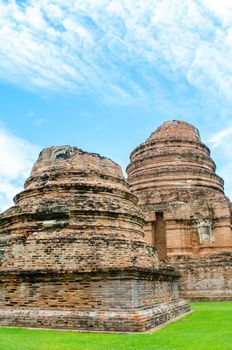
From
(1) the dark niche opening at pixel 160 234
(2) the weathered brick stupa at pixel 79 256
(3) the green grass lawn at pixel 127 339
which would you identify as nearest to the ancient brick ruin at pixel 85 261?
(2) the weathered brick stupa at pixel 79 256

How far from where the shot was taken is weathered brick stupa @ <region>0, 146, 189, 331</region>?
31.0ft

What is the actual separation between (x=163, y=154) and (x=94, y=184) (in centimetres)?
1365

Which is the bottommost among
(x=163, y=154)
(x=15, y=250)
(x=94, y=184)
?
(x=15, y=250)

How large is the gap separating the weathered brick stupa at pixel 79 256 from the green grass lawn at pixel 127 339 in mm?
604

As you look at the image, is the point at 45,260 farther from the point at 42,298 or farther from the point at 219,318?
the point at 219,318

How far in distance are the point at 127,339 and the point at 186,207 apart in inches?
542

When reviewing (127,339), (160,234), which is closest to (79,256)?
(127,339)

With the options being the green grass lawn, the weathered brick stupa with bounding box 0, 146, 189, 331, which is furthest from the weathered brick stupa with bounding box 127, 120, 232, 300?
the green grass lawn

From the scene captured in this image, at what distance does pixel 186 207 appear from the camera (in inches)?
834

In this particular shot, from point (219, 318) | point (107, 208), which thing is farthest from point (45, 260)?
point (219, 318)

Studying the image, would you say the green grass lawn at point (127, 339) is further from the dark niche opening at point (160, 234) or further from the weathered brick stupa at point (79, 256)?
the dark niche opening at point (160, 234)

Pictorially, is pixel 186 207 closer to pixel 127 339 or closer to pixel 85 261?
pixel 85 261

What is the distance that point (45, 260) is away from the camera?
10.6 metres

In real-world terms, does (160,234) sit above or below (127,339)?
above
